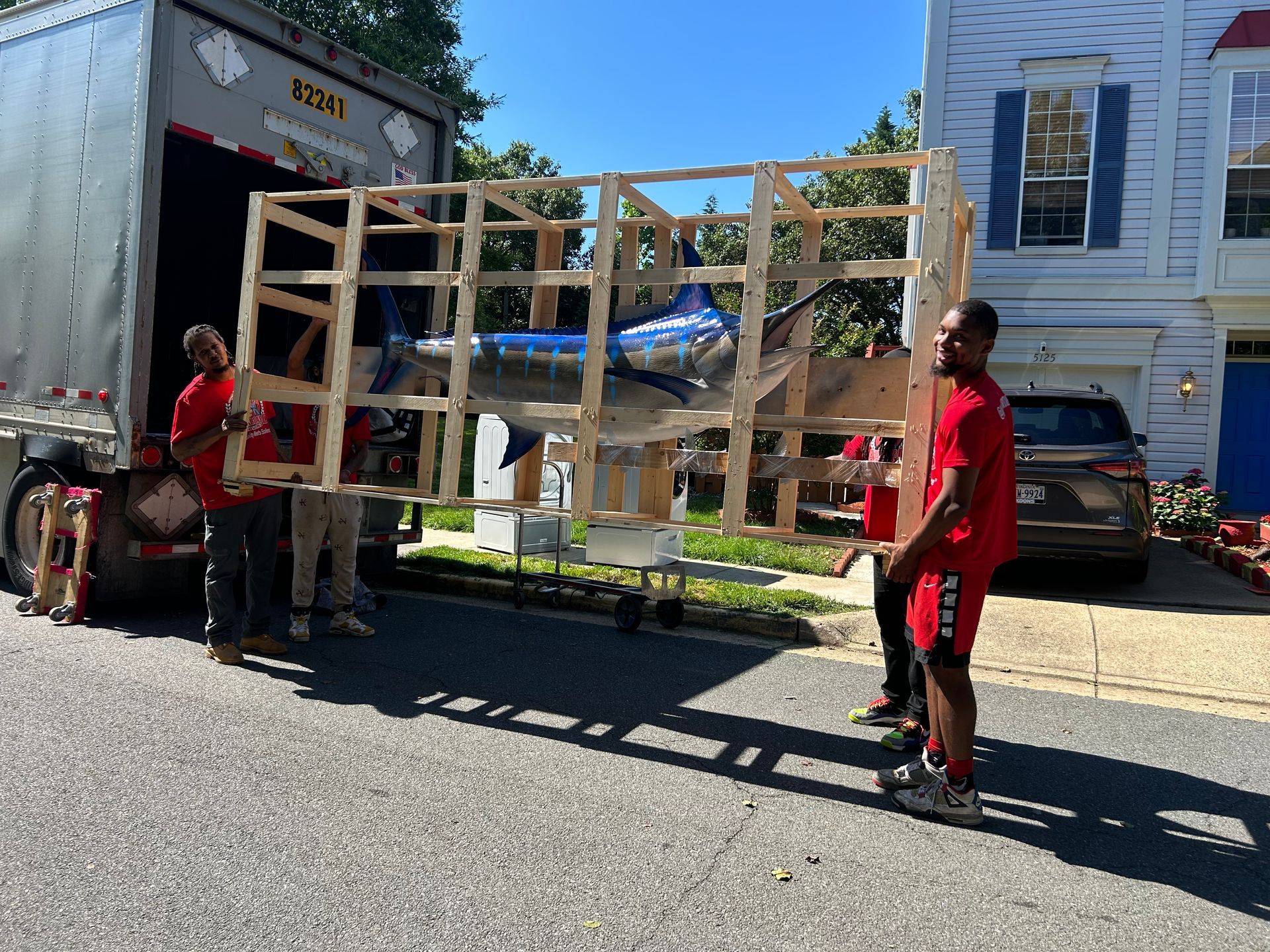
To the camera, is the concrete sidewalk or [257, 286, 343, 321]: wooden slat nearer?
[257, 286, 343, 321]: wooden slat

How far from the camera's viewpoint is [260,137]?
6.09 metres

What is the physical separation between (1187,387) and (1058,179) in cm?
297

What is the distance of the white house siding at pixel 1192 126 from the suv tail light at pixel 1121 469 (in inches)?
212

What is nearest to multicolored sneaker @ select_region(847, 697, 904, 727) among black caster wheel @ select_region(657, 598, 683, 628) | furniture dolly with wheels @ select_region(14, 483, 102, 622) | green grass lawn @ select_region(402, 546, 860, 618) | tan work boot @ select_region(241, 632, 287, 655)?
green grass lawn @ select_region(402, 546, 860, 618)

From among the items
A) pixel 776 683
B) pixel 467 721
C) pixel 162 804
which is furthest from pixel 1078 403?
pixel 162 804

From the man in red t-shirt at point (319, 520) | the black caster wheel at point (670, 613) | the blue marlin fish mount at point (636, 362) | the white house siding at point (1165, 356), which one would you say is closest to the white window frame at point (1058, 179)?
the white house siding at point (1165, 356)

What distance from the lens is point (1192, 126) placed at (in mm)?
11203

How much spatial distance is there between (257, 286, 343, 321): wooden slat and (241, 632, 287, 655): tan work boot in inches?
73.3

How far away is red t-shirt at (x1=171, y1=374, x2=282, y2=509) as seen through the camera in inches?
199

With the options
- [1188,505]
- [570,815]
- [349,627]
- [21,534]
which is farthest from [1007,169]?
[21,534]

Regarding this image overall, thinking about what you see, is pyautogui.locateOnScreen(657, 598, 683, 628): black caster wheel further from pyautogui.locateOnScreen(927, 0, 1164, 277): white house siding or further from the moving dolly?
pyautogui.locateOnScreen(927, 0, 1164, 277): white house siding

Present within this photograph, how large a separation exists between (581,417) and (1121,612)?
4.84 meters

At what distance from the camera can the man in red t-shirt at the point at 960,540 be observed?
324 centimetres

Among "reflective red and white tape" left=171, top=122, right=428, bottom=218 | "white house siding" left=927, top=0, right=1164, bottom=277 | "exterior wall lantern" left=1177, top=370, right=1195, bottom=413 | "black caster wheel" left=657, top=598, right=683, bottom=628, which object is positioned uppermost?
"white house siding" left=927, top=0, right=1164, bottom=277
